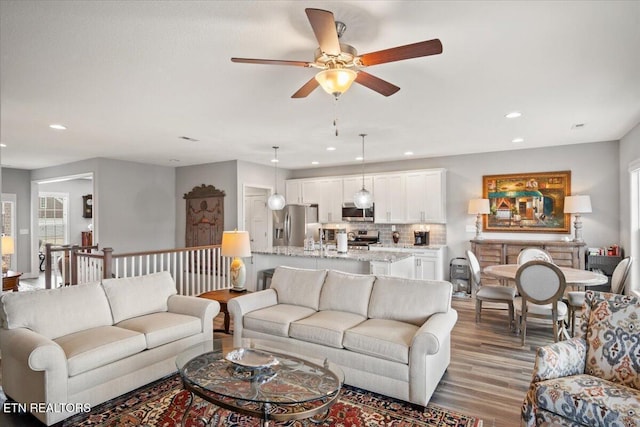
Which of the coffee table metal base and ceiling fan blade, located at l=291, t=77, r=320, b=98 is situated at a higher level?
ceiling fan blade, located at l=291, t=77, r=320, b=98

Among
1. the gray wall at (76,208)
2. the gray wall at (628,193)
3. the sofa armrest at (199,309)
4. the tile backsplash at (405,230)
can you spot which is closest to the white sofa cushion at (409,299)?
the sofa armrest at (199,309)

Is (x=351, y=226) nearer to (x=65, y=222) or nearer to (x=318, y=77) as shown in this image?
(x=318, y=77)

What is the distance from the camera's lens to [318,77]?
7.91 ft

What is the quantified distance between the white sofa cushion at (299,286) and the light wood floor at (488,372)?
0.93 metres

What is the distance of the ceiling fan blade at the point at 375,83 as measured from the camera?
248 cm

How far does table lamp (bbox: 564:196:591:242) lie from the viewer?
573cm

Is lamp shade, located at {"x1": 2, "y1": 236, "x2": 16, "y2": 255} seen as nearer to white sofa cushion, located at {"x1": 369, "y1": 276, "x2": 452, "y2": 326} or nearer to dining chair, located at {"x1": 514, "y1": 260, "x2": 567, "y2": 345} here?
white sofa cushion, located at {"x1": 369, "y1": 276, "x2": 452, "y2": 326}

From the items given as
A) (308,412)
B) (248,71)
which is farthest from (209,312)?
(248,71)

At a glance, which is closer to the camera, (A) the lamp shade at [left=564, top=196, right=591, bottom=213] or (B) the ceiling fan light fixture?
(B) the ceiling fan light fixture

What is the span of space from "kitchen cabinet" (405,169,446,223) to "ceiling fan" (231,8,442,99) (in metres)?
4.72

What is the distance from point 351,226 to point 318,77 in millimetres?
6147

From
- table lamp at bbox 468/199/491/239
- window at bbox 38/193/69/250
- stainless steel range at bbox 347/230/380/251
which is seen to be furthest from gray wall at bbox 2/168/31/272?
table lamp at bbox 468/199/491/239

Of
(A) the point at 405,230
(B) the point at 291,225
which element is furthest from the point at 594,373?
(B) the point at 291,225

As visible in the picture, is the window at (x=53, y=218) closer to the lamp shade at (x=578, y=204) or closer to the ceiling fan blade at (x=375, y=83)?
the ceiling fan blade at (x=375, y=83)
